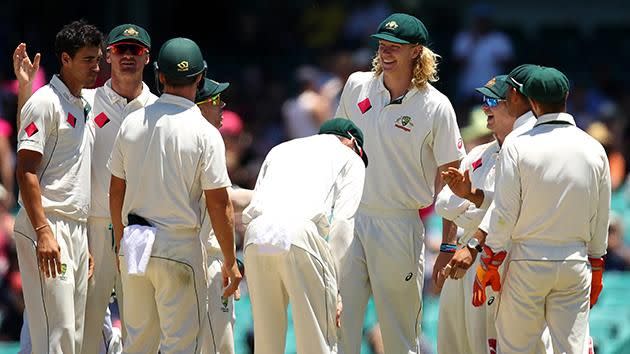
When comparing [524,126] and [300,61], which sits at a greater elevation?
[524,126]

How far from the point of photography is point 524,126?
31.4 feet

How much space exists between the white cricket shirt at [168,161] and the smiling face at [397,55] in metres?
1.71

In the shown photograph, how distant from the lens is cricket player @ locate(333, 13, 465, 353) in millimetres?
10320

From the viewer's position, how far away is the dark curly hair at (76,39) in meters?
9.66

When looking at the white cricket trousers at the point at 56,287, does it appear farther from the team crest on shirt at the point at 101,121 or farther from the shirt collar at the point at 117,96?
the shirt collar at the point at 117,96

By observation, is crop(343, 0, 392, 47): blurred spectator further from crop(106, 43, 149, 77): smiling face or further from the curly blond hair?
crop(106, 43, 149, 77): smiling face

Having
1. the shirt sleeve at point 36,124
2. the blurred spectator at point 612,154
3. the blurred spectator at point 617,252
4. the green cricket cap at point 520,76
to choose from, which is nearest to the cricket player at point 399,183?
the green cricket cap at point 520,76

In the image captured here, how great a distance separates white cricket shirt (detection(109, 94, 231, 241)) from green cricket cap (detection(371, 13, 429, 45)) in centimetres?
172

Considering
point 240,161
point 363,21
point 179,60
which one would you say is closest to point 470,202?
point 179,60

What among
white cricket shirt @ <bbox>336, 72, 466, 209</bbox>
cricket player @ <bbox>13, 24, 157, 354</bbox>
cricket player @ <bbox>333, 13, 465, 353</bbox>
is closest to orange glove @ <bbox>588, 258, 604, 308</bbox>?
cricket player @ <bbox>333, 13, 465, 353</bbox>

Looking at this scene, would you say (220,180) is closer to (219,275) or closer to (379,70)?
(219,275)

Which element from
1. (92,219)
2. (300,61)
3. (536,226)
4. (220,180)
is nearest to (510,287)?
(536,226)

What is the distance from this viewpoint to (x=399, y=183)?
34.0ft

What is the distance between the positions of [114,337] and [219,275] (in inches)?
38.0
